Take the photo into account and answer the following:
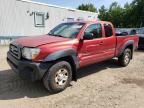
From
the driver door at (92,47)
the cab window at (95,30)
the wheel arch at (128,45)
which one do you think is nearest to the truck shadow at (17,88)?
the driver door at (92,47)

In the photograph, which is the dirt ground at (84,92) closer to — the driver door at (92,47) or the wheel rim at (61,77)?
the wheel rim at (61,77)

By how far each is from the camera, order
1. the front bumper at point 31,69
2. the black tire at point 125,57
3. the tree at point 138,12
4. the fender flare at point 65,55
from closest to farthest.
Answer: the front bumper at point 31,69, the fender flare at point 65,55, the black tire at point 125,57, the tree at point 138,12

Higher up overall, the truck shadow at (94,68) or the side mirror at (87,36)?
the side mirror at (87,36)

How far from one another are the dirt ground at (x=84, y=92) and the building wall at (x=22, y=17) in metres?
8.57

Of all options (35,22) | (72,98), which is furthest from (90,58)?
(35,22)

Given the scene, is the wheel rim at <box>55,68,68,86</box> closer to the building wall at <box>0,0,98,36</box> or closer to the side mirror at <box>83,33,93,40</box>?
the side mirror at <box>83,33,93,40</box>

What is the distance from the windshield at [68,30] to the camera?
245 inches

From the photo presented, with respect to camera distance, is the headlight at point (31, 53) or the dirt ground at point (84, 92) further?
the headlight at point (31, 53)

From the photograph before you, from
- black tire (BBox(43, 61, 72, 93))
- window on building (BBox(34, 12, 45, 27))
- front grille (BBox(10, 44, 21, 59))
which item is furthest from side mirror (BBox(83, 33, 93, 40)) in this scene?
window on building (BBox(34, 12, 45, 27))

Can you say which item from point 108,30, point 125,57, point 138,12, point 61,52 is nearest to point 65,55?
point 61,52

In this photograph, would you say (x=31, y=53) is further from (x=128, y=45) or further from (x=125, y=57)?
(x=128, y=45)

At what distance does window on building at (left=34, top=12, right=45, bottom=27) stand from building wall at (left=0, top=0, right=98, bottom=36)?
9.9 inches

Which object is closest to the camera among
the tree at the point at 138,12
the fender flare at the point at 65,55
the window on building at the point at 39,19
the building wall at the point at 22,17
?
the fender flare at the point at 65,55

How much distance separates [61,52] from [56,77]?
646 mm
